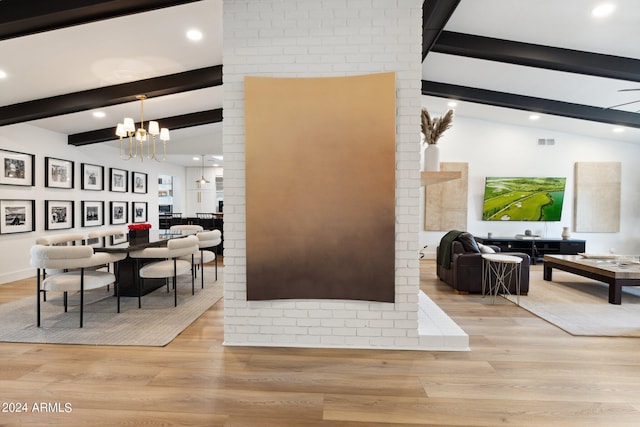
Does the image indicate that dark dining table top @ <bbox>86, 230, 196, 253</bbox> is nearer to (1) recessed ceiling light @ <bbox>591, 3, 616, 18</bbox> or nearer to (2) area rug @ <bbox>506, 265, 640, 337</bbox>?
(2) area rug @ <bbox>506, 265, 640, 337</bbox>

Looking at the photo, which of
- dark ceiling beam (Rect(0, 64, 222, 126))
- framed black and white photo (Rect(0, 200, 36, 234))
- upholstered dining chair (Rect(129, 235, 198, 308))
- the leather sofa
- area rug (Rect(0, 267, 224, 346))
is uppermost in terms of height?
dark ceiling beam (Rect(0, 64, 222, 126))

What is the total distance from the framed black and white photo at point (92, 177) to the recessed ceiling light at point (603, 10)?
27.5 feet

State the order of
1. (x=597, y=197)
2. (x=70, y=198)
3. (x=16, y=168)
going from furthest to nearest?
(x=597, y=197) → (x=70, y=198) → (x=16, y=168)

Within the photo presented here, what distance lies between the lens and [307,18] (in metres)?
2.86

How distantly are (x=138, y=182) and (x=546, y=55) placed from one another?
8.90 m

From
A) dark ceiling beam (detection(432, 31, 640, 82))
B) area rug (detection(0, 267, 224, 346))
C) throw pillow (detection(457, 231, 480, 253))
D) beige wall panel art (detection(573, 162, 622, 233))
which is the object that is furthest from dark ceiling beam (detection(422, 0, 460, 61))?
beige wall panel art (detection(573, 162, 622, 233))

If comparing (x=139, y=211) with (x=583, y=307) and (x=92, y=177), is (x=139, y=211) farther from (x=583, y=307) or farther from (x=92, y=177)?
(x=583, y=307)

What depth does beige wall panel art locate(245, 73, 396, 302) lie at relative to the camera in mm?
2801

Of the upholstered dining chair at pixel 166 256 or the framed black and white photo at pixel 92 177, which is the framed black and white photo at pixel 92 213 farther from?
the upholstered dining chair at pixel 166 256

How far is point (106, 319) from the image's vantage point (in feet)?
12.1

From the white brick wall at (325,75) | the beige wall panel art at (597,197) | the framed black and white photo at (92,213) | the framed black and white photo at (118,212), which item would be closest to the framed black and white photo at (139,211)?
the framed black and white photo at (118,212)

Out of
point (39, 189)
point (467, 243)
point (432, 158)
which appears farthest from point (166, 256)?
point (467, 243)

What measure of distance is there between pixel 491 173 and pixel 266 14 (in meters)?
6.87

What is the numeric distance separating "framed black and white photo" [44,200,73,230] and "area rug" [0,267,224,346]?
6.57 feet
